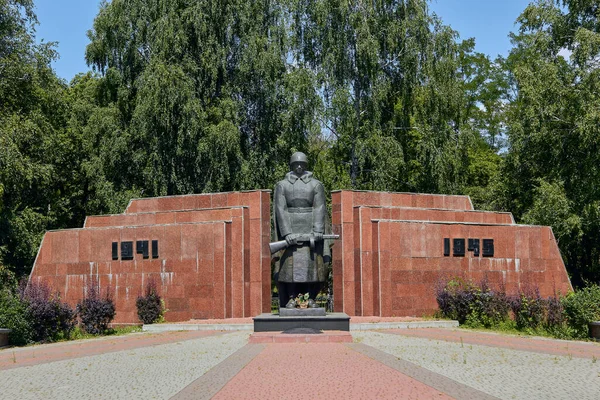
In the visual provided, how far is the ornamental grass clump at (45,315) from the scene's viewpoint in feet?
55.8

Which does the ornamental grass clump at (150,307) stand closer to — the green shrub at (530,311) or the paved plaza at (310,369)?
the paved plaza at (310,369)

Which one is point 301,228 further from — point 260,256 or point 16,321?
point 16,321

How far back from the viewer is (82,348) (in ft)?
49.2

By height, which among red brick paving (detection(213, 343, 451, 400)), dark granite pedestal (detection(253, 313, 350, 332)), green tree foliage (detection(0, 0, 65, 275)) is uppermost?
green tree foliage (detection(0, 0, 65, 275))

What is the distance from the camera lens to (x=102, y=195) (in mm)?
32188

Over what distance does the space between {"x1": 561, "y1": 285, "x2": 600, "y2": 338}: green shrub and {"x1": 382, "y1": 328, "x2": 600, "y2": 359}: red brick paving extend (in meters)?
0.95

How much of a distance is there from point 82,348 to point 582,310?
34.8 ft

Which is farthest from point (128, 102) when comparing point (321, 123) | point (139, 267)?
point (139, 267)

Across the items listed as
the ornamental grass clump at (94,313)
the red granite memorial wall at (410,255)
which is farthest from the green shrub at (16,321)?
the red granite memorial wall at (410,255)

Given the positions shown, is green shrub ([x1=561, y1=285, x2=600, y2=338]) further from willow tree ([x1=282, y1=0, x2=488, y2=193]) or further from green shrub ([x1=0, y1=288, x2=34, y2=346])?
willow tree ([x1=282, y1=0, x2=488, y2=193])

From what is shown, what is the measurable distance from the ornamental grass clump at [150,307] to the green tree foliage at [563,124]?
54.3 ft

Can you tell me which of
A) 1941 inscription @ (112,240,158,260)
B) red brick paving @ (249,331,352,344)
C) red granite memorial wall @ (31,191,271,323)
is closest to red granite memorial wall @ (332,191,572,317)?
red granite memorial wall @ (31,191,271,323)

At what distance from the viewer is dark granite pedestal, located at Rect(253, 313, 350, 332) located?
14.4m

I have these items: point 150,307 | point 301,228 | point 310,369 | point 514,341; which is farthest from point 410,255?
point 310,369
